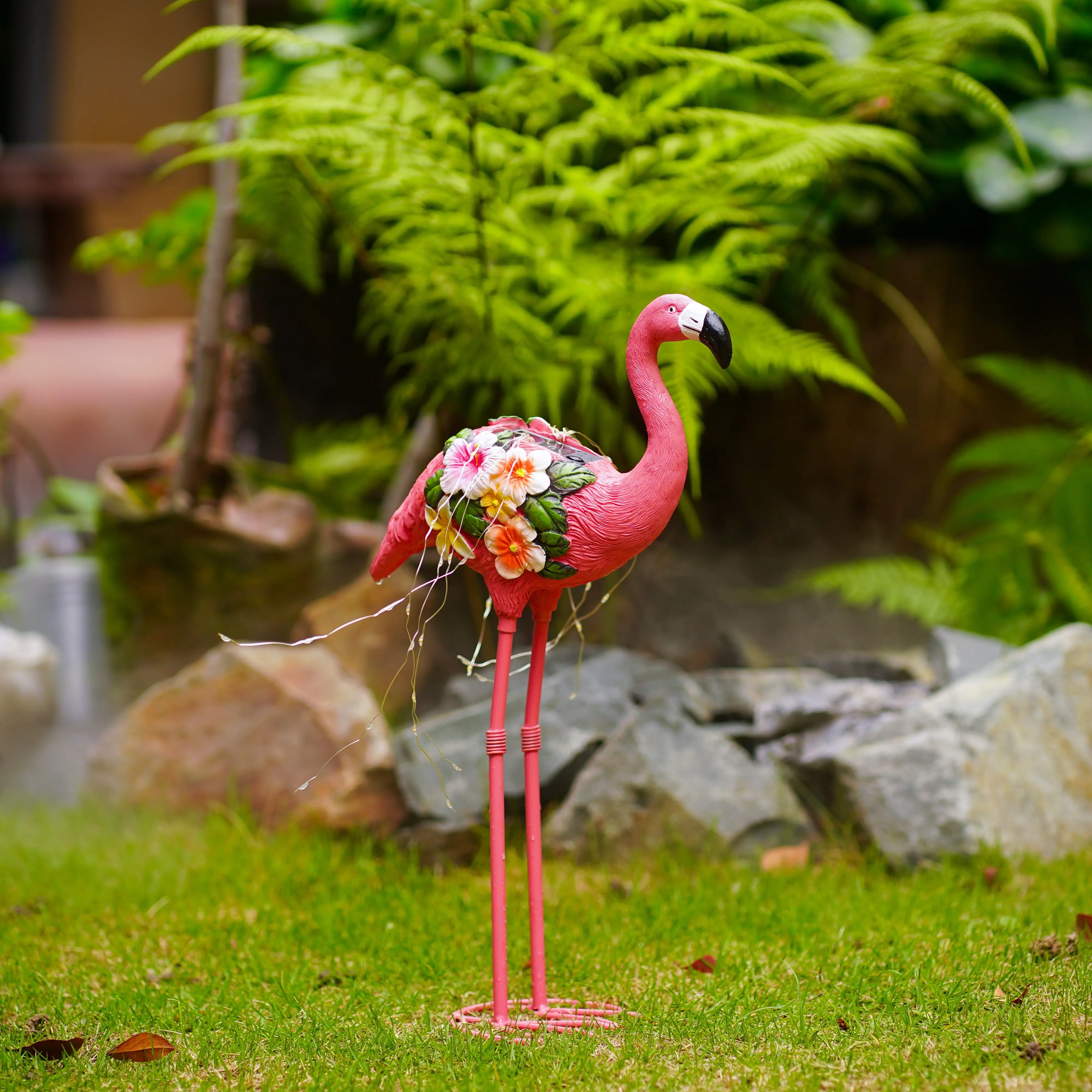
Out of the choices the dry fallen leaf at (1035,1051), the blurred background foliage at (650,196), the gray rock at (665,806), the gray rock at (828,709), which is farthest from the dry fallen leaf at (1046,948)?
the blurred background foliage at (650,196)

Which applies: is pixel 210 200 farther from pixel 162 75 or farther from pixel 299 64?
pixel 162 75

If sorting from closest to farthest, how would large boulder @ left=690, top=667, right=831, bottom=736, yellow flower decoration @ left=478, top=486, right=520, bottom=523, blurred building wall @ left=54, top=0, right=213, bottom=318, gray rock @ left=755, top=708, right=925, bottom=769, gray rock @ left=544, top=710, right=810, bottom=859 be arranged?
yellow flower decoration @ left=478, top=486, right=520, bottom=523
gray rock @ left=544, top=710, right=810, bottom=859
gray rock @ left=755, top=708, right=925, bottom=769
large boulder @ left=690, top=667, right=831, bottom=736
blurred building wall @ left=54, top=0, right=213, bottom=318

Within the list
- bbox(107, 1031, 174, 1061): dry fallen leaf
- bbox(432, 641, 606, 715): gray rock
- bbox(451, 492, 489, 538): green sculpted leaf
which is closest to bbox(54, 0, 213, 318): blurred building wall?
bbox(432, 641, 606, 715): gray rock

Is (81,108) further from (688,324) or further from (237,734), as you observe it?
(688,324)

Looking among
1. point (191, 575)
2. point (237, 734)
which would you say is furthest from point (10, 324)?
point (237, 734)

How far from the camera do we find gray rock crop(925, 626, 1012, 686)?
2.61m

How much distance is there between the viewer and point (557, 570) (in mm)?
1585

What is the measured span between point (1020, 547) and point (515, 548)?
80.3 inches

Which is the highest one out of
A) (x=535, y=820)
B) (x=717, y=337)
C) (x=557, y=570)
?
(x=717, y=337)

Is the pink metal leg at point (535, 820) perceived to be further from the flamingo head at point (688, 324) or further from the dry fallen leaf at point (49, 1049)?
the dry fallen leaf at point (49, 1049)

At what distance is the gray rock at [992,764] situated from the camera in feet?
7.13

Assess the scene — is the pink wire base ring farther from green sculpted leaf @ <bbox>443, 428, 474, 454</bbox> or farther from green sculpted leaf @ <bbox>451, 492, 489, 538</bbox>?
green sculpted leaf @ <bbox>443, 428, 474, 454</bbox>

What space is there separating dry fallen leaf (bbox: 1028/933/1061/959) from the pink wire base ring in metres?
0.68

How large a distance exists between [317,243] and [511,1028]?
2629 mm
